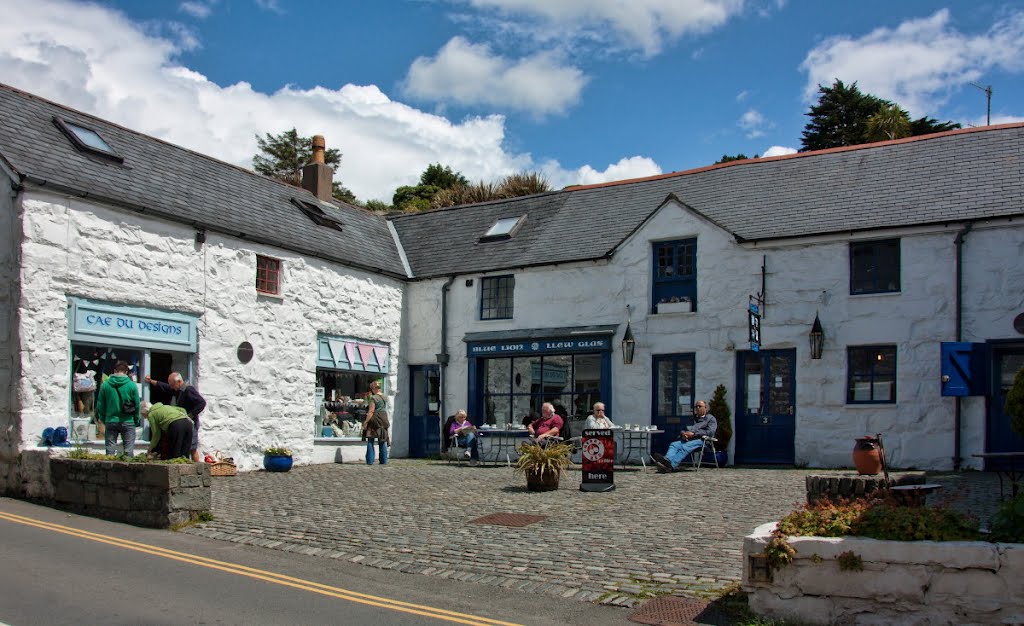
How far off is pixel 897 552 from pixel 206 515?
845cm

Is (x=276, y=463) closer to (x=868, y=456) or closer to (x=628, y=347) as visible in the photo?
(x=628, y=347)

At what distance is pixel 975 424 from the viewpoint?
16750mm

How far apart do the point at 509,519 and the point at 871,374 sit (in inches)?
389

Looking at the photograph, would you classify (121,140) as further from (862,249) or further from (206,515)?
(862,249)

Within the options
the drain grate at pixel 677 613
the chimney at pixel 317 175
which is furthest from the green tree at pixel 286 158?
the drain grate at pixel 677 613

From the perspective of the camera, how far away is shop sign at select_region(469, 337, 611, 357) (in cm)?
2088

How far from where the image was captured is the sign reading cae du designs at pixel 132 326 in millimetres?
15125

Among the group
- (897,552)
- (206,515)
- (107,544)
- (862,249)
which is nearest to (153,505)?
(206,515)

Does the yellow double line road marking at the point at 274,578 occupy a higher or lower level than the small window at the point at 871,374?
lower

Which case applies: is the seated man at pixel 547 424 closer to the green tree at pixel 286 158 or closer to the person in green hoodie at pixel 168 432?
the person in green hoodie at pixel 168 432

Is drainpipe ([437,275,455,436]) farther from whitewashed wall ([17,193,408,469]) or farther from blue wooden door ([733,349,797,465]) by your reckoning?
blue wooden door ([733,349,797,465])

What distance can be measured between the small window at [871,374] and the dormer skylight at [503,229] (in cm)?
925

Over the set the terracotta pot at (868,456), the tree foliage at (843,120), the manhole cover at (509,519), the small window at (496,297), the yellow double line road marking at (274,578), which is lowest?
the yellow double line road marking at (274,578)

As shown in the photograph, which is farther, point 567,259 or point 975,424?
point 567,259
